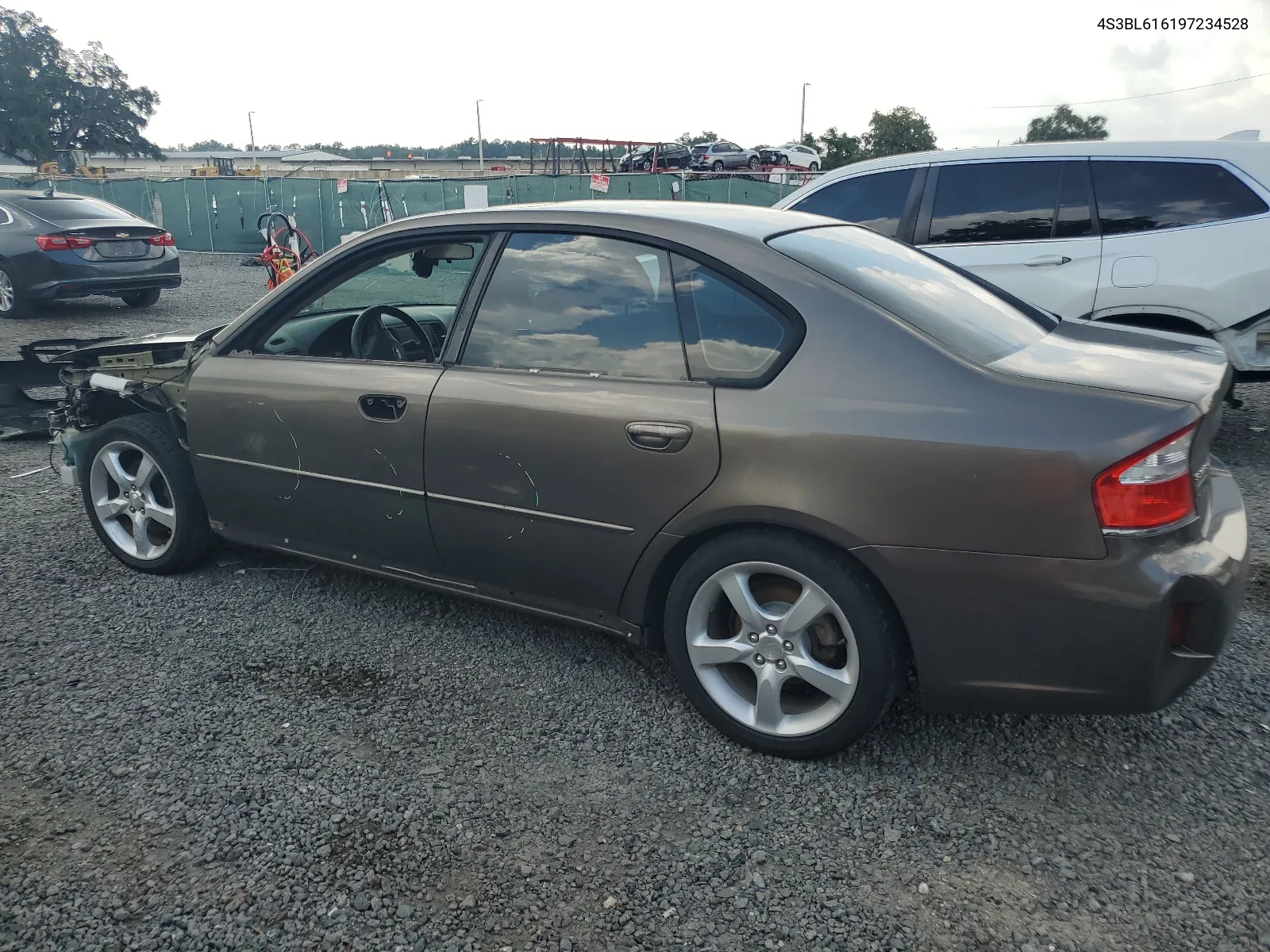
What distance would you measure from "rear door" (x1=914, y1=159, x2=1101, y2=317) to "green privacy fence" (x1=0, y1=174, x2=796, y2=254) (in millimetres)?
14557

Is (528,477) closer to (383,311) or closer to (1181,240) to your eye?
(383,311)

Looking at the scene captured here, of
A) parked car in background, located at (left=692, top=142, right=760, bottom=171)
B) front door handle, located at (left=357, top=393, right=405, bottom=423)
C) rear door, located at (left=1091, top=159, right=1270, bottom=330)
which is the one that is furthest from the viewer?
parked car in background, located at (left=692, top=142, right=760, bottom=171)

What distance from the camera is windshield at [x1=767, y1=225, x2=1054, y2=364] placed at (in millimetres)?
2689

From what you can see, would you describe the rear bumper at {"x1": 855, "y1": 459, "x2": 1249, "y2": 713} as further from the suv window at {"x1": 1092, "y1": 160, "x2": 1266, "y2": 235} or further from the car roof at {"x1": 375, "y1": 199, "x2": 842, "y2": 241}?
the suv window at {"x1": 1092, "y1": 160, "x2": 1266, "y2": 235}

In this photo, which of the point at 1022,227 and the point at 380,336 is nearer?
the point at 380,336

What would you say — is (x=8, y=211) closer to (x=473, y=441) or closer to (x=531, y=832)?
(x=473, y=441)

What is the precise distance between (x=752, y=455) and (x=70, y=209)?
457 inches

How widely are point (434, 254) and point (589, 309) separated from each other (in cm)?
75

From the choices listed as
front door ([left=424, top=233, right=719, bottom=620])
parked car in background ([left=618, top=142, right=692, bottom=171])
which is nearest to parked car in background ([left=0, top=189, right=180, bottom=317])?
front door ([left=424, top=233, right=719, bottom=620])

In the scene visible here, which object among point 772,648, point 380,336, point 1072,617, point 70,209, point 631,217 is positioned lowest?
point 772,648

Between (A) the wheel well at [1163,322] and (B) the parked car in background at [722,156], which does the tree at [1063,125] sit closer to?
(B) the parked car in background at [722,156]

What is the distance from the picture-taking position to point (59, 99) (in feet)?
225

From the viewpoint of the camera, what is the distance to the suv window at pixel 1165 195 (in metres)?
5.35

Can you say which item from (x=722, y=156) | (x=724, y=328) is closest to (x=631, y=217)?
(x=724, y=328)
